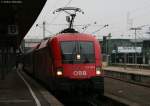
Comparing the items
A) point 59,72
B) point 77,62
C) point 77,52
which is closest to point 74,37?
point 77,52

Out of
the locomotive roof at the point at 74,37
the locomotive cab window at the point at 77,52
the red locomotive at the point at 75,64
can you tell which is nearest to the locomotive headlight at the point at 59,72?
the red locomotive at the point at 75,64

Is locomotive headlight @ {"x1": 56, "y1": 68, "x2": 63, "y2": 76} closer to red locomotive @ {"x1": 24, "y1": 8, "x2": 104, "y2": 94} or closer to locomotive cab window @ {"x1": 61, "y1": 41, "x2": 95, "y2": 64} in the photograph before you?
red locomotive @ {"x1": 24, "y1": 8, "x2": 104, "y2": 94}

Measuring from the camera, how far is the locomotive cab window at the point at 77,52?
19484 millimetres

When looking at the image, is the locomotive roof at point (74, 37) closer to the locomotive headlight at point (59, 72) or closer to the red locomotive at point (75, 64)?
the red locomotive at point (75, 64)

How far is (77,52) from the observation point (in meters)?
19.7

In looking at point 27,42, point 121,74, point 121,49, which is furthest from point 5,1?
point 27,42

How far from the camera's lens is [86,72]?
19.2 meters

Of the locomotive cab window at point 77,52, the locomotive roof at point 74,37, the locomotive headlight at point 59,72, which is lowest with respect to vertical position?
the locomotive headlight at point 59,72

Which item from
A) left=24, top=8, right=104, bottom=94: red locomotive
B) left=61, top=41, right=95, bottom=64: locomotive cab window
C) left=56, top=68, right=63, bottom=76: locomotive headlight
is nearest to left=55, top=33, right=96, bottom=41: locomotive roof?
left=24, top=8, right=104, bottom=94: red locomotive

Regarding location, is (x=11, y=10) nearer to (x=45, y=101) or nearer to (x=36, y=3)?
(x=36, y=3)

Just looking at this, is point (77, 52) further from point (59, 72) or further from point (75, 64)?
point (59, 72)

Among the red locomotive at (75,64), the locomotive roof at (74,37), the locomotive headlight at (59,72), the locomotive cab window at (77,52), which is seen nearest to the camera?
the red locomotive at (75,64)

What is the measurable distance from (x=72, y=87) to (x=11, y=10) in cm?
1325

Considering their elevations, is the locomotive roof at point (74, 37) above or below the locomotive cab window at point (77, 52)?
above
